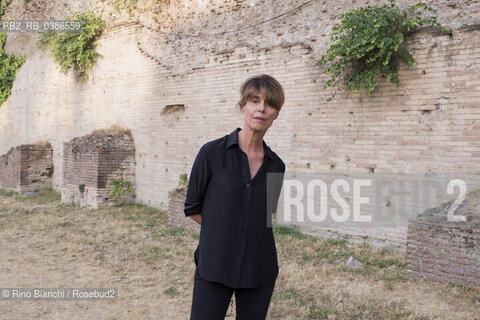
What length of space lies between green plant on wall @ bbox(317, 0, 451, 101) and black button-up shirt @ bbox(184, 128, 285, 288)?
4.19m

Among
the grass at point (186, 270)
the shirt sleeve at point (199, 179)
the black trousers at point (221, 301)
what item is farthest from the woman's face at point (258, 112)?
the grass at point (186, 270)

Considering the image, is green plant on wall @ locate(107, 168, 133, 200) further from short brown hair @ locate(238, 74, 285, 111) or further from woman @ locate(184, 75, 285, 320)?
short brown hair @ locate(238, 74, 285, 111)

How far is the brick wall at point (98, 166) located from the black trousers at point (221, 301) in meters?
8.46

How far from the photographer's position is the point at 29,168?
43.1 ft

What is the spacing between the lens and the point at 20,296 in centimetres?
450

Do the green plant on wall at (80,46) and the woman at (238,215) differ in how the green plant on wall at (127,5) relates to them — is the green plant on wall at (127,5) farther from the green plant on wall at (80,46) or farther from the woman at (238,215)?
the woman at (238,215)

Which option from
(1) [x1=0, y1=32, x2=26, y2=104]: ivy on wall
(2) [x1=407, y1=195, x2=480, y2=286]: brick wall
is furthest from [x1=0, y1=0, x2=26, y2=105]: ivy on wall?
(2) [x1=407, y1=195, x2=480, y2=286]: brick wall

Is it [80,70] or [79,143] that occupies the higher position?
[80,70]

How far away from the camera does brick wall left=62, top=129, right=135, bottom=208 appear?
9.90 metres

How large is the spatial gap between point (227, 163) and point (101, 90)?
10.2m

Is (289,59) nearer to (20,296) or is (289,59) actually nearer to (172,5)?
(172,5)

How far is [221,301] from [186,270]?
11.3ft

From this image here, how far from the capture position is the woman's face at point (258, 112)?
207 centimetres

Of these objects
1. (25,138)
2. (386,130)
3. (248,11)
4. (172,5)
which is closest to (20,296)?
(386,130)
